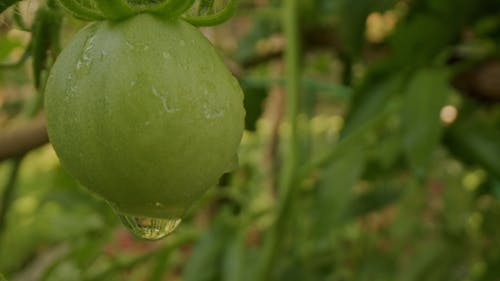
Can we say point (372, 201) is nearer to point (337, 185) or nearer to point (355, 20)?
point (337, 185)

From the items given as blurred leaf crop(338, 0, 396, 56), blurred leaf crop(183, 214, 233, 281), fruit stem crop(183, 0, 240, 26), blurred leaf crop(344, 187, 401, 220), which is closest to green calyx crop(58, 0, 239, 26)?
fruit stem crop(183, 0, 240, 26)

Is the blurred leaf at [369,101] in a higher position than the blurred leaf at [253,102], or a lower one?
lower

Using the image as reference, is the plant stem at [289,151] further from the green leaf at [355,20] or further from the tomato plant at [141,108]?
the tomato plant at [141,108]

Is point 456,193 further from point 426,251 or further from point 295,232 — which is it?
point 295,232

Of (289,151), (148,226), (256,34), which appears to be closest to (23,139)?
(289,151)

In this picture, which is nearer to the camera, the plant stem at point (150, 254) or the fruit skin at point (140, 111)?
the fruit skin at point (140, 111)

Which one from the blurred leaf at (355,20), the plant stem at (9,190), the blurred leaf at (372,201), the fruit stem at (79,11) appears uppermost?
the fruit stem at (79,11)

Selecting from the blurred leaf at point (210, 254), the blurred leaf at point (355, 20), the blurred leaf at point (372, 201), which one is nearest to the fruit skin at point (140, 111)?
the blurred leaf at point (355, 20)

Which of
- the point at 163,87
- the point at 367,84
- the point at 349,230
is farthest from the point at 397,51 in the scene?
the point at 349,230
